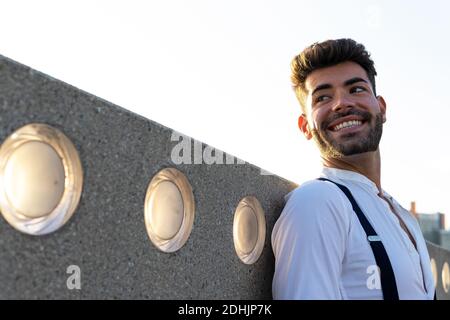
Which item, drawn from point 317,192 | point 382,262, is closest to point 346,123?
point 317,192

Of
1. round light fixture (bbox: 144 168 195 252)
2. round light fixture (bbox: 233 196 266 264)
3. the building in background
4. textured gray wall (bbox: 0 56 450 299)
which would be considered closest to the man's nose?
round light fixture (bbox: 233 196 266 264)

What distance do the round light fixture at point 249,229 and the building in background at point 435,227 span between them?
35022 mm

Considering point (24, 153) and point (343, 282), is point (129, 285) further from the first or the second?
point (343, 282)

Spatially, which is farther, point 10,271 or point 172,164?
point 172,164

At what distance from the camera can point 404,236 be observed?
2.38 metres

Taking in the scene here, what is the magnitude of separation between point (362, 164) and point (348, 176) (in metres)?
0.13

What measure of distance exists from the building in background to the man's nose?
113 feet

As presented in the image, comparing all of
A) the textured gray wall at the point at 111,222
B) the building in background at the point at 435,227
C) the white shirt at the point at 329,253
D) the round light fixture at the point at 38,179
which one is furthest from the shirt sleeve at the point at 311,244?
the building in background at the point at 435,227

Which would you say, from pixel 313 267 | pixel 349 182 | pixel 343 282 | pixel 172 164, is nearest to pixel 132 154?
pixel 172 164

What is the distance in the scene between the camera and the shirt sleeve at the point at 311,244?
6.42 feet

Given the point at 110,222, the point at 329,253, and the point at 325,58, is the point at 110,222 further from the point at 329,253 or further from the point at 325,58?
the point at 325,58

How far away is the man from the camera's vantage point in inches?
79.8

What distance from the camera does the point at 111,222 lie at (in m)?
1.40

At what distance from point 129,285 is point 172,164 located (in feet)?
1.35
